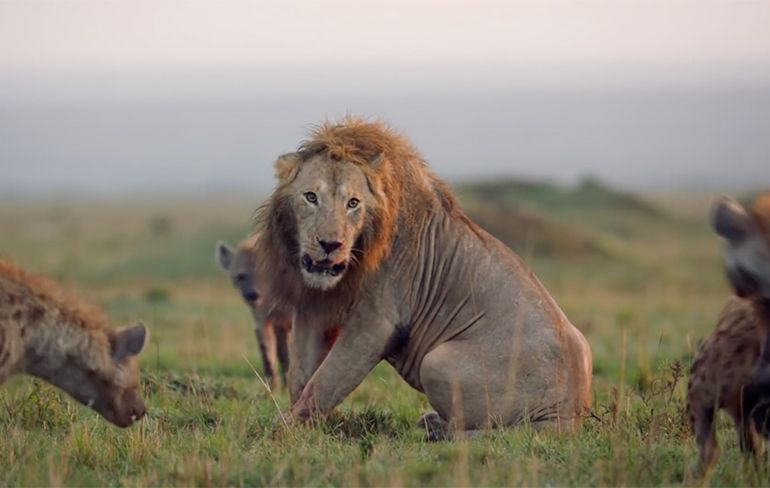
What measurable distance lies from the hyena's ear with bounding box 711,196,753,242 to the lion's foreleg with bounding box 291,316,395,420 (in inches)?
89.6

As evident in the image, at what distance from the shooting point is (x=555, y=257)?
73.4ft

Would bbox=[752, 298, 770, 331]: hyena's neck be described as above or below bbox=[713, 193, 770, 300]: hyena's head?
below

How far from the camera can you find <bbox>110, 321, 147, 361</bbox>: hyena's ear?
686 centimetres

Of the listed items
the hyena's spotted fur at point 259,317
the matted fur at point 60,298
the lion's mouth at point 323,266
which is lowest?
the hyena's spotted fur at point 259,317

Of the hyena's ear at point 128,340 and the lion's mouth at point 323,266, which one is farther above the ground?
the lion's mouth at point 323,266

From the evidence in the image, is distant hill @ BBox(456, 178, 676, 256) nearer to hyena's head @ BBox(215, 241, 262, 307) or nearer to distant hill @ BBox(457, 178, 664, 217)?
distant hill @ BBox(457, 178, 664, 217)

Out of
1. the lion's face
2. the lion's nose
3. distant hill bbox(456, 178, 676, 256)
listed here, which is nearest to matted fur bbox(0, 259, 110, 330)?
the lion's face

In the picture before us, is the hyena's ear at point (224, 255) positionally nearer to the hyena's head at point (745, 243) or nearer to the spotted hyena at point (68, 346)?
the spotted hyena at point (68, 346)

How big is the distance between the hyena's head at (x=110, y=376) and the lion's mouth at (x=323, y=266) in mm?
1032

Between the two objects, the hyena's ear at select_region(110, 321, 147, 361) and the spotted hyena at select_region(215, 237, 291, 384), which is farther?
the spotted hyena at select_region(215, 237, 291, 384)

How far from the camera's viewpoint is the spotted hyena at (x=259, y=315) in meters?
9.76

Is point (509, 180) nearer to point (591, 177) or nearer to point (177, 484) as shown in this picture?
point (591, 177)

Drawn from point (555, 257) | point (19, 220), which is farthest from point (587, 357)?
point (19, 220)

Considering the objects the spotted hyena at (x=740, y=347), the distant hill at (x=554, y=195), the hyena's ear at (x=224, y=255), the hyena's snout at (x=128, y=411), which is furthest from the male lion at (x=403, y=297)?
the distant hill at (x=554, y=195)
